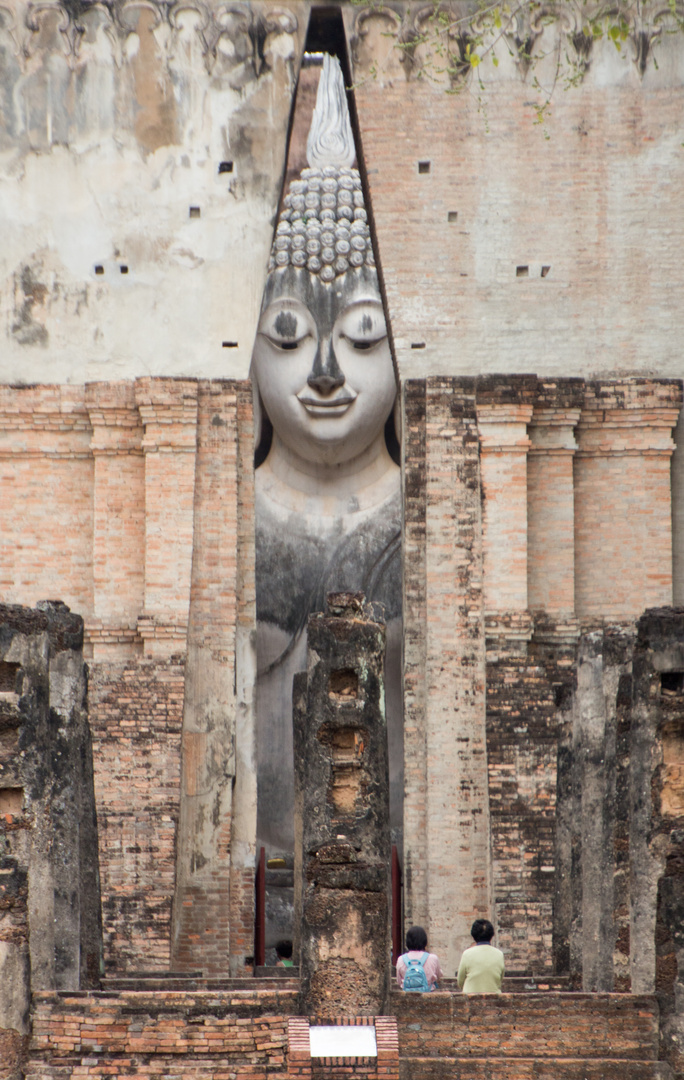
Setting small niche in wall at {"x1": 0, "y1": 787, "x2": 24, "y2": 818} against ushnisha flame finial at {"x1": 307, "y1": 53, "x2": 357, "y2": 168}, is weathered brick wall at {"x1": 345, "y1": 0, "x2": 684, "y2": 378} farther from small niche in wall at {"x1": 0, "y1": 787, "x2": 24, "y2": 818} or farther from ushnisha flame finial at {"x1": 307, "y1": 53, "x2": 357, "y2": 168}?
small niche in wall at {"x1": 0, "y1": 787, "x2": 24, "y2": 818}

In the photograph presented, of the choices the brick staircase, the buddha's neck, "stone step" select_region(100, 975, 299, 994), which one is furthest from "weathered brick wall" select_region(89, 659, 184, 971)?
the brick staircase

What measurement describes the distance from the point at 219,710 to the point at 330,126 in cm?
537

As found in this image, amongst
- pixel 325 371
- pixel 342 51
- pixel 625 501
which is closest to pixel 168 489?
pixel 325 371

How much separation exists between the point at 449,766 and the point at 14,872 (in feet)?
18.3

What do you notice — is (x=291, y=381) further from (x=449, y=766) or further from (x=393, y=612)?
(x=449, y=766)

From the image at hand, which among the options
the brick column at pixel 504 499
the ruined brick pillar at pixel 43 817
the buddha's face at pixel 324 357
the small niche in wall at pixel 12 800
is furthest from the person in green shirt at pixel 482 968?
the buddha's face at pixel 324 357

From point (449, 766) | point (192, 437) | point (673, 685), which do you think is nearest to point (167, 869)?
point (449, 766)

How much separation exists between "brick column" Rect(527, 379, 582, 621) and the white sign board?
21.5 ft

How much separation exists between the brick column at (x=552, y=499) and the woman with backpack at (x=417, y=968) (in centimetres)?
482

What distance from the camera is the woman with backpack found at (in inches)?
416

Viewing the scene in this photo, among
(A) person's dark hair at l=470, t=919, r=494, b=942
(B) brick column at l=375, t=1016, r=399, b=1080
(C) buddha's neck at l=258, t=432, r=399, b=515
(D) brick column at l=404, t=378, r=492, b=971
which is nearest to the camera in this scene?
(B) brick column at l=375, t=1016, r=399, b=1080

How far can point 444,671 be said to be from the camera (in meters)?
14.9

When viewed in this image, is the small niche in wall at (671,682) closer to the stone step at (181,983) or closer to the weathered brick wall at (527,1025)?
the weathered brick wall at (527,1025)

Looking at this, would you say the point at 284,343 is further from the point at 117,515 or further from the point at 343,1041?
the point at 343,1041
